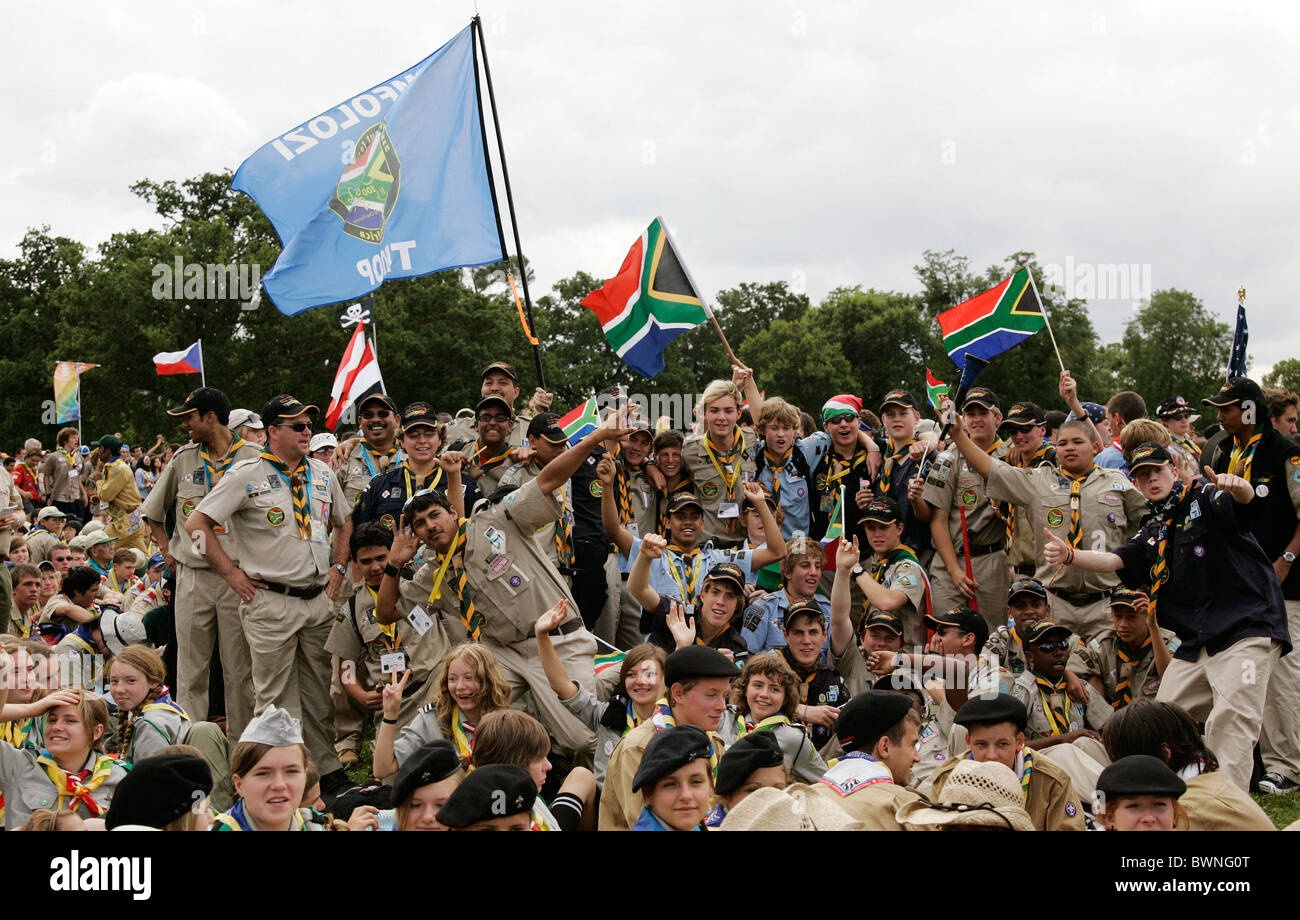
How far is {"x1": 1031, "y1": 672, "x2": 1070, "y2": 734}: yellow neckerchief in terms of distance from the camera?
284 inches

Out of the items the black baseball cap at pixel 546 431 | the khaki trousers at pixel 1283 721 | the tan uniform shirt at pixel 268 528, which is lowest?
the khaki trousers at pixel 1283 721

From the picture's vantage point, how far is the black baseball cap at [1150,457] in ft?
23.0

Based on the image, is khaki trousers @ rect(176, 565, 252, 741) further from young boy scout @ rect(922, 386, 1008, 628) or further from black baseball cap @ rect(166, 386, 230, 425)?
young boy scout @ rect(922, 386, 1008, 628)

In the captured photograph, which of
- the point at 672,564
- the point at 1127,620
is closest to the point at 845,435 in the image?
the point at 672,564

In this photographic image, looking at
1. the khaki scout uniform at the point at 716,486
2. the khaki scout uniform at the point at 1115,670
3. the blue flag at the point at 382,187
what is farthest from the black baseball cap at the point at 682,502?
the khaki scout uniform at the point at 1115,670

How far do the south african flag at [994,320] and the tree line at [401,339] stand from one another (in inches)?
924

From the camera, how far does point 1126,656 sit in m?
7.63

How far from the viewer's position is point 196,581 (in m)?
8.05

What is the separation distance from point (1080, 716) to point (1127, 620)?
702mm

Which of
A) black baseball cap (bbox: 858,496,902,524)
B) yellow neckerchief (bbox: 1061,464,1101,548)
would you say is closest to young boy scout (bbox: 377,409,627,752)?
black baseball cap (bbox: 858,496,902,524)

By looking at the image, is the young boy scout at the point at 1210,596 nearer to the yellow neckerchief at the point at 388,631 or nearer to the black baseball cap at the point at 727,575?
the black baseball cap at the point at 727,575

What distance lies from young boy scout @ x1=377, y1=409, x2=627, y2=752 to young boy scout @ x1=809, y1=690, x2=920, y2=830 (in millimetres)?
2053

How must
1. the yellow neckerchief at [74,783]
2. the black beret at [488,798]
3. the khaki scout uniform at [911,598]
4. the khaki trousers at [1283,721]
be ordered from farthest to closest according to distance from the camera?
the khaki scout uniform at [911,598] < the khaki trousers at [1283,721] < the yellow neckerchief at [74,783] < the black beret at [488,798]
